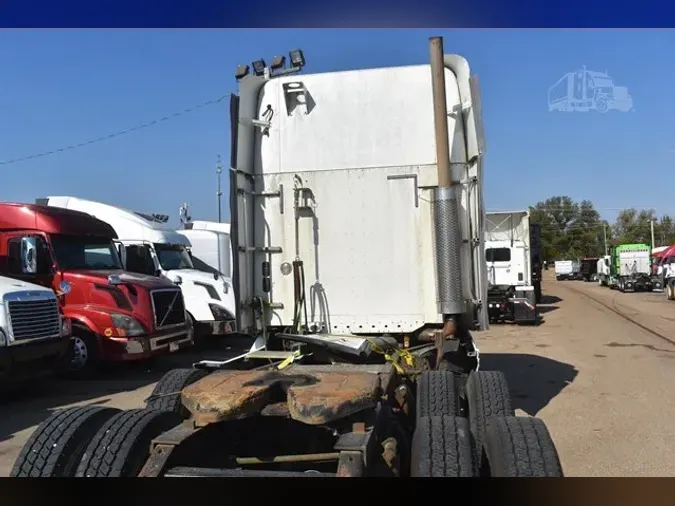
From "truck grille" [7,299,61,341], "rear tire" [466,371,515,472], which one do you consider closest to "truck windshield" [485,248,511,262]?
"truck grille" [7,299,61,341]

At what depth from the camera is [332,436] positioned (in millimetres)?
3877

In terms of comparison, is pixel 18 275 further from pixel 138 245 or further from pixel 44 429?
pixel 44 429

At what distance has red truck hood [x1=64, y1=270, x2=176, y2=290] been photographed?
10180 millimetres

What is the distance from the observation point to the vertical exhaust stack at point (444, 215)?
564cm

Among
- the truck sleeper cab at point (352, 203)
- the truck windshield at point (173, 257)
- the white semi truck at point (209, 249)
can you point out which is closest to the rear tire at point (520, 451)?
the truck sleeper cab at point (352, 203)

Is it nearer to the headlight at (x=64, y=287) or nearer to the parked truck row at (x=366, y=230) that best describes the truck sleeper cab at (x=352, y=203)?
the parked truck row at (x=366, y=230)

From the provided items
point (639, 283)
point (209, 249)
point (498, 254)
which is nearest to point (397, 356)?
point (209, 249)

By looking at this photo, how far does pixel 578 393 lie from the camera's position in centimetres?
841

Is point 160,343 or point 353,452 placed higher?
point 353,452

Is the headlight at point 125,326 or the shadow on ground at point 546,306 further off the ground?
the headlight at point 125,326

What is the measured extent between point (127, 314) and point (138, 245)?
2.89 meters

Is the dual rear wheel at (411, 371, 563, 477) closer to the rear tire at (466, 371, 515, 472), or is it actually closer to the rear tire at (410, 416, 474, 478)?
the rear tire at (410, 416, 474, 478)

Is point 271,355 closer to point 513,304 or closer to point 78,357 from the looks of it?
point 78,357

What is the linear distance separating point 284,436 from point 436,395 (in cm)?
133
